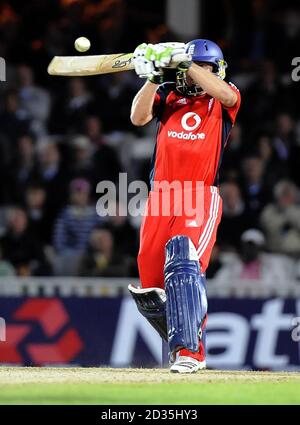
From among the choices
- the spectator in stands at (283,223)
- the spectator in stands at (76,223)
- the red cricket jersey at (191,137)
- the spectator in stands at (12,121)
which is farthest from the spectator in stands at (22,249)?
the red cricket jersey at (191,137)

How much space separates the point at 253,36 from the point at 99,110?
295 cm

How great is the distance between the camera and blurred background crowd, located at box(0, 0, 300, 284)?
45.6 ft

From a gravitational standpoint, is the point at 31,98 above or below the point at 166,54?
above

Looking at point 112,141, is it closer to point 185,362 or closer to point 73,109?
point 73,109

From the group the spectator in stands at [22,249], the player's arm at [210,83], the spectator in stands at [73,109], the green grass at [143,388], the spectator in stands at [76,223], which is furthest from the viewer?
the spectator in stands at [73,109]

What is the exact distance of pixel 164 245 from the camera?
876 cm

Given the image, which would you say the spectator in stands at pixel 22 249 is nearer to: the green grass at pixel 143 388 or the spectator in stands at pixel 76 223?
the spectator in stands at pixel 76 223

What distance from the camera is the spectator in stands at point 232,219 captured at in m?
14.1

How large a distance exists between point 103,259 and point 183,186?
5.12m

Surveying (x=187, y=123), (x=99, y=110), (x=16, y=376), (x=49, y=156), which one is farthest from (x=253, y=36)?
(x=16, y=376)

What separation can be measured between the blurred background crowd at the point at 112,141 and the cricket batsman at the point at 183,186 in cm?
470

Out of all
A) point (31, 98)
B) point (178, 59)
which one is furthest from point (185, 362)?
point (31, 98)

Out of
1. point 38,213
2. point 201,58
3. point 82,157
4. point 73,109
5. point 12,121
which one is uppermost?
point 73,109

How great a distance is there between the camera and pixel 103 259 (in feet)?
45.0
